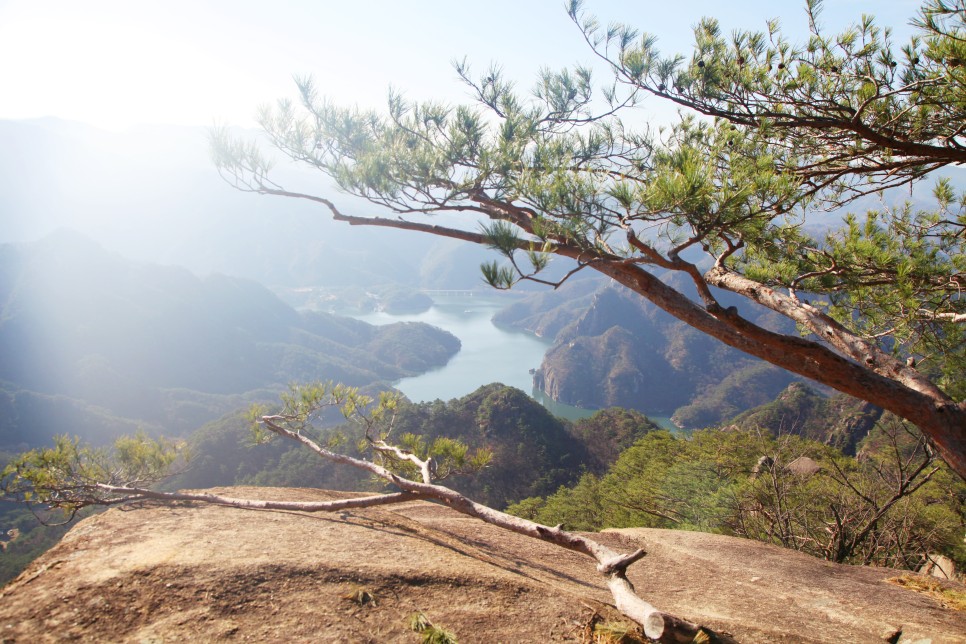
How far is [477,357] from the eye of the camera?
58.4 meters

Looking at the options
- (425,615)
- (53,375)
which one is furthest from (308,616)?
(53,375)

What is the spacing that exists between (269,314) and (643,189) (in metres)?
71.6

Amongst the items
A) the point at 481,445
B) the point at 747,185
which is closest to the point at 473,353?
the point at 481,445

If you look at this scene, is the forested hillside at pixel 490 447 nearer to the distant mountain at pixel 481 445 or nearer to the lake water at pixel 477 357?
the distant mountain at pixel 481 445

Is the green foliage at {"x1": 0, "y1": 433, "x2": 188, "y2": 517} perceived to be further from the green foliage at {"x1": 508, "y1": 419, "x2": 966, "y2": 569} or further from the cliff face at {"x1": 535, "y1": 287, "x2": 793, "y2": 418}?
the cliff face at {"x1": 535, "y1": 287, "x2": 793, "y2": 418}

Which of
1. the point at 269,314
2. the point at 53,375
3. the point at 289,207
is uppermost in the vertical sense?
the point at 289,207

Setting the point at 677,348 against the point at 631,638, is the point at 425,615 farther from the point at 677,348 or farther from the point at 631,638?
the point at 677,348

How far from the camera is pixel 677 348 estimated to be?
57.4 meters

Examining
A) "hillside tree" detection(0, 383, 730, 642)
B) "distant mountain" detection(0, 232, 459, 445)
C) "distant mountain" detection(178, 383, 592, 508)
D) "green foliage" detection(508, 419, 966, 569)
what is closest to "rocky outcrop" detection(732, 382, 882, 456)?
"distant mountain" detection(178, 383, 592, 508)

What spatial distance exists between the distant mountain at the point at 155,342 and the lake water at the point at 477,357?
12.4 ft

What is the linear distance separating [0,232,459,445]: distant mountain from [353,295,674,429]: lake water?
12.4ft

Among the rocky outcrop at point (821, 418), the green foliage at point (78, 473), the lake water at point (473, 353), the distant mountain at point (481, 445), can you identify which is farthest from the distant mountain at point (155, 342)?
the green foliage at point (78, 473)

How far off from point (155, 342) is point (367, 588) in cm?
6164

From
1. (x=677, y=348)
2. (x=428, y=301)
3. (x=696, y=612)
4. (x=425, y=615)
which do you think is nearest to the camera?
(x=425, y=615)
